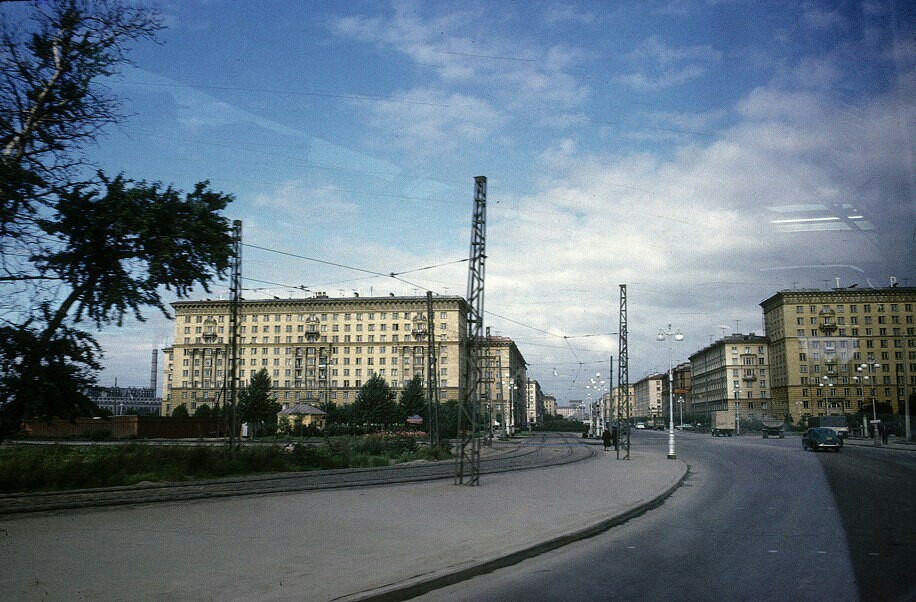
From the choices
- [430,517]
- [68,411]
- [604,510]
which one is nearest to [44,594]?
[430,517]

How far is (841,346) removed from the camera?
28109 mm

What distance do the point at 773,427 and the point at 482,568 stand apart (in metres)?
67.5

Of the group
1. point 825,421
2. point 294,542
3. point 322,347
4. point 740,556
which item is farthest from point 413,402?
point 740,556

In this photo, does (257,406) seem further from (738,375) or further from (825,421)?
(825,421)

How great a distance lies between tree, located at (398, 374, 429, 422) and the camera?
9425 cm

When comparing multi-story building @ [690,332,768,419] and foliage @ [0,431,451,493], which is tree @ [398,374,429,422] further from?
foliage @ [0,431,451,493]

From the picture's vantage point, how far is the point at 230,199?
61.6ft

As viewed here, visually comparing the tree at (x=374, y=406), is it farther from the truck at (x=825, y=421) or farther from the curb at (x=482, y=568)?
the curb at (x=482, y=568)

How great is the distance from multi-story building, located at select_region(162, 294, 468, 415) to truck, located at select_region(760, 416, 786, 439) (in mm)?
53930

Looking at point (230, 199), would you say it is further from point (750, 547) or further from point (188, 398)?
point (188, 398)

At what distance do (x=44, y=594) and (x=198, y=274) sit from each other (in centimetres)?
1321

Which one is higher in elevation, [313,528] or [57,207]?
[57,207]

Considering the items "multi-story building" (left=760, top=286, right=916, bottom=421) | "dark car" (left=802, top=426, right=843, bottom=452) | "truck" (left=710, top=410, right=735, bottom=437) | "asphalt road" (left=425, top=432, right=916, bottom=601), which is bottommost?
"truck" (left=710, top=410, right=735, bottom=437)

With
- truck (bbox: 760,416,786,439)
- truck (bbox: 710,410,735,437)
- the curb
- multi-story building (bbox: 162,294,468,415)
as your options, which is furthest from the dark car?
multi-story building (bbox: 162,294,468,415)
